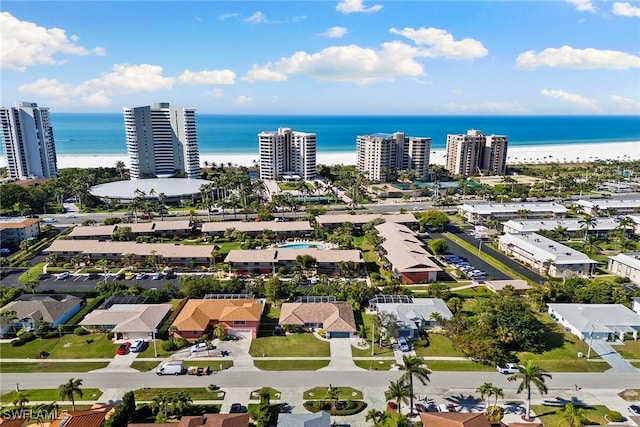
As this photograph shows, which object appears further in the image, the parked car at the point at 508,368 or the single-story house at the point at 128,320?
the single-story house at the point at 128,320

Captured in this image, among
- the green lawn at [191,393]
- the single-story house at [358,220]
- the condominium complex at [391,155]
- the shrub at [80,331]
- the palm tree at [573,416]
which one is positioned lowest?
the green lawn at [191,393]

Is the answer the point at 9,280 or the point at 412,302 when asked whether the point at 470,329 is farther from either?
the point at 9,280

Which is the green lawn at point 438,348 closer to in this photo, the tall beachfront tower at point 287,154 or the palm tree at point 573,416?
the palm tree at point 573,416

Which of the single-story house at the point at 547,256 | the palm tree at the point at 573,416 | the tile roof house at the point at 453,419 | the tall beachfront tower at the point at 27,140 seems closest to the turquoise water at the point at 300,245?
the single-story house at the point at 547,256

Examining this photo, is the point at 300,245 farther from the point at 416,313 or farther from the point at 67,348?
the point at 67,348

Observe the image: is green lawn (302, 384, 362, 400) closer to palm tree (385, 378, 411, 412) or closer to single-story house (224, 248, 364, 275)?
palm tree (385, 378, 411, 412)

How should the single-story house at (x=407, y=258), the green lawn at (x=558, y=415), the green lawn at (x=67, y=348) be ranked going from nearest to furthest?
the green lawn at (x=558, y=415) → the green lawn at (x=67, y=348) → the single-story house at (x=407, y=258)

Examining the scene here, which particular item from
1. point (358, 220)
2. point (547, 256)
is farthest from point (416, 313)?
point (358, 220)
